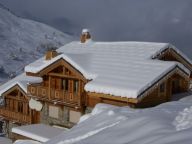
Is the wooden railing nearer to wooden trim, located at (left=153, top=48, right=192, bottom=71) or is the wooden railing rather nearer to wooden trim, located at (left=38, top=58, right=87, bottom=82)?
wooden trim, located at (left=38, top=58, right=87, bottom=82)

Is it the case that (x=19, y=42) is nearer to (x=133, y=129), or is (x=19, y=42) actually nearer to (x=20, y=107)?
→ (x=20, y=107)

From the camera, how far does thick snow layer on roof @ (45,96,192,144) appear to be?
29.1 ft

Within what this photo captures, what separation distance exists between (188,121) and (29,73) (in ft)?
67.1

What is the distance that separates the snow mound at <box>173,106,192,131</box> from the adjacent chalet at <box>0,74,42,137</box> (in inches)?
694

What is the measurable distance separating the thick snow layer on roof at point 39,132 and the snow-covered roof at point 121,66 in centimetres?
364

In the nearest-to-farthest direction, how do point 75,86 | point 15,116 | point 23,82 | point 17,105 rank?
point 75,86 < point 23,82 < point 15,116 < point 17,105

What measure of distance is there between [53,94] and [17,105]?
7.03 metres

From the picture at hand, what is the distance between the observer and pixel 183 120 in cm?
1095

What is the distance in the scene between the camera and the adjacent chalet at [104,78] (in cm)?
2139

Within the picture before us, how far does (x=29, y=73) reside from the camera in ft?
97.4

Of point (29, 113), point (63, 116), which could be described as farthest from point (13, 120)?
point (63, 116)

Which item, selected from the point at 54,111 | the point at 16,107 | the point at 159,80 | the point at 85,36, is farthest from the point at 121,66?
the point at 16,107

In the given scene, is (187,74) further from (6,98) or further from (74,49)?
(6,98)

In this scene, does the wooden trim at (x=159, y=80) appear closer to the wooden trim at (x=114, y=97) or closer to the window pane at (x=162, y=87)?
the wooden trim at (x=114, y=97)
